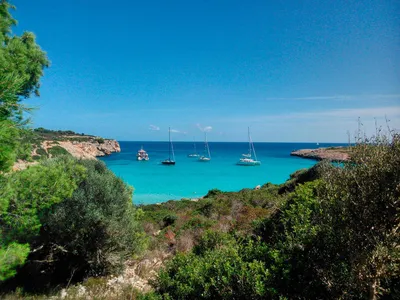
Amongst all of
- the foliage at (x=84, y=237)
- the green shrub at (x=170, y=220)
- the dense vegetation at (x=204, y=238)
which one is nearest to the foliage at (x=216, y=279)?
the dense vegetation at (x=204, y=238)

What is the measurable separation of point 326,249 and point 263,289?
3.88ft

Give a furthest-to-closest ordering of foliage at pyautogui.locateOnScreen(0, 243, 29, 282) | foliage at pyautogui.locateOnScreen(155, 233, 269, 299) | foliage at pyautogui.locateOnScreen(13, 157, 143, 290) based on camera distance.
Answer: foliage at pyautogui.locateOnScreen(13, 157, 143, 290)
foliage at pyautogui.locateOnScreen(0, 243, 29, 282)
foliage at pyautogui.locateOnScreen(155, 233, 269, 299)

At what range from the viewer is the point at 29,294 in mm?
6559

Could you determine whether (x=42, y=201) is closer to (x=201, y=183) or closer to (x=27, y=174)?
(x=27, y=174)

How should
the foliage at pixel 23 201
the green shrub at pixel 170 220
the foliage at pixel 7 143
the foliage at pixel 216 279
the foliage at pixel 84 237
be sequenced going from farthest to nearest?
the green shrub at pixel 170 220
the foliage at pixel 84 237
the foliage at pixel 23 201
the foliage at pixel 7 143
the foliage at pixel 216 279

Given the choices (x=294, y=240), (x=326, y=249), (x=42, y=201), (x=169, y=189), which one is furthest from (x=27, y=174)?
(x=169, y=189)

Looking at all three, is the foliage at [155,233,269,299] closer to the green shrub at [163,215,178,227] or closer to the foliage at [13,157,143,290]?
the foliage at [13,157,143,290]

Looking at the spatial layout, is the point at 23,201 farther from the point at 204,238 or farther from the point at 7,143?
the point at 204,238

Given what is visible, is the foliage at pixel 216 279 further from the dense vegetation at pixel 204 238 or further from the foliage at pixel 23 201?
the foliage at pixel 23 201

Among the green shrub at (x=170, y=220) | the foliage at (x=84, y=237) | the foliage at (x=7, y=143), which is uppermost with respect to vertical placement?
the foliage at (x=7, y=143)

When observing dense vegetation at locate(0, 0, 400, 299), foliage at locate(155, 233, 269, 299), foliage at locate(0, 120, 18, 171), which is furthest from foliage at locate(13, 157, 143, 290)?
foliage at locate(155, 233, 269, 299)

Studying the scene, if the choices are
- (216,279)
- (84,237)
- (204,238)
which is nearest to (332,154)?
(204,238)

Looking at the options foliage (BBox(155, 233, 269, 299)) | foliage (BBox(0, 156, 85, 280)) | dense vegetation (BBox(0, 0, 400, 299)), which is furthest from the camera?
foliage (BBox(0, 156, 85, 280))

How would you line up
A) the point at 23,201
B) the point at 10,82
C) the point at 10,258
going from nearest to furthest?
the point at 10,82, the point at 10,258, the point at 23,201
